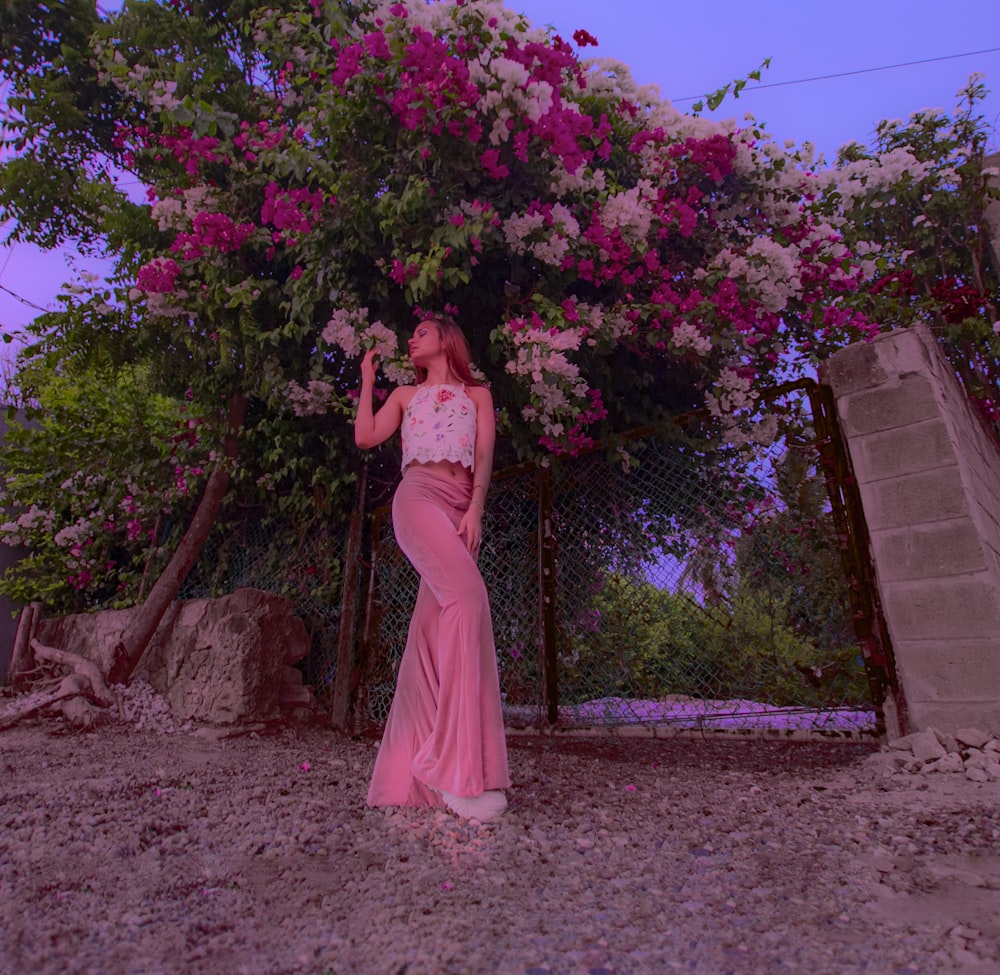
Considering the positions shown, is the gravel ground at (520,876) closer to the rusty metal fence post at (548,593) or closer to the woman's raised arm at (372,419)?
the rusty metal fence post at (548,593)

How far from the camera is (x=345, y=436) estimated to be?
15.2 ft

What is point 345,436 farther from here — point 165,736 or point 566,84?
point 566,84

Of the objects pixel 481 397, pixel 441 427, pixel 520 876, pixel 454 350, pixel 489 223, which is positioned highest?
pixel 489 223

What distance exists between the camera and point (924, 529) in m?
2.63

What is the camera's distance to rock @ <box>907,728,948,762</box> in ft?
7.97

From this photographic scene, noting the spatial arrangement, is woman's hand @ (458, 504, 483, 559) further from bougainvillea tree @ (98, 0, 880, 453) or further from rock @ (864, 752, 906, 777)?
rock @ (864, 752, 906, 777)

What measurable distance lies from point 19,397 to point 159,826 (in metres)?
5.76

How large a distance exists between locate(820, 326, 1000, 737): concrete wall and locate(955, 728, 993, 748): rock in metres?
0.03

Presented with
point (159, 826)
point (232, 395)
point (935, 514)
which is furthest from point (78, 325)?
point (935, 514)

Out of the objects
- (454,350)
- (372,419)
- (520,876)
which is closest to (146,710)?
(372,419)

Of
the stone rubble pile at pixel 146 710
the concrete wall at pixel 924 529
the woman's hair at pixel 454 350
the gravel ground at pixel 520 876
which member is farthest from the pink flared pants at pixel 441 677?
the stone rubble pile at pixel 146 710

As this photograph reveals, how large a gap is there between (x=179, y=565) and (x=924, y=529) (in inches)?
178

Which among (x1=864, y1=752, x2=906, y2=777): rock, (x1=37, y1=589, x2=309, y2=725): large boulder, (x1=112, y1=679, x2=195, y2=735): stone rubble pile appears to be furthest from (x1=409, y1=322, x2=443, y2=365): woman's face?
(x1=112, y1=679, x2=195, y2=735): stone rubble pile

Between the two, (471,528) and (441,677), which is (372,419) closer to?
(471,528)
